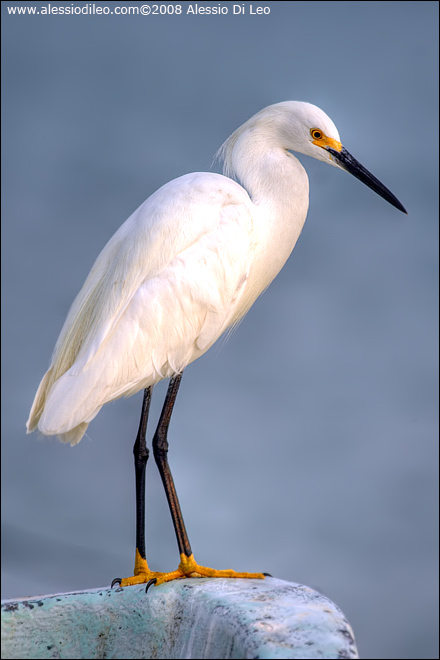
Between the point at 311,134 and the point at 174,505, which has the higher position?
the point at 311,134

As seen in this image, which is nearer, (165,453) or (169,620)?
(169,620)

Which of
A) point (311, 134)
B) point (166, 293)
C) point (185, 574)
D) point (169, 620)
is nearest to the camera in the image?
point (169, 620)

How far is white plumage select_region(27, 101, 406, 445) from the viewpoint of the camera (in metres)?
2.33

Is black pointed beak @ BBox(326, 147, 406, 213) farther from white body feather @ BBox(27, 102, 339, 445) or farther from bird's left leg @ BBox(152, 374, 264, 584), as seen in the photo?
bird's left leg @ BBox(152, 374, 264, 584)

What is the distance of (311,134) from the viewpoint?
2.64 meters

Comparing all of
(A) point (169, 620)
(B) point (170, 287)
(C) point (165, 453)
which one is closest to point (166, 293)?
(B) point (170, 287)

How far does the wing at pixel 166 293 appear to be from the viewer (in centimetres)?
234

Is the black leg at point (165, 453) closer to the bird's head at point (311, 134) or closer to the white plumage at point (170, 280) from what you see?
the white plumage at point (170, 280)

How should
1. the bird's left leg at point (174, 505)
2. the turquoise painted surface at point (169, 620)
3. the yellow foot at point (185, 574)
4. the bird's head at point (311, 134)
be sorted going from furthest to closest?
the bird's head at point (311, 134), the bird's left leg at point (174, 505), the yellow foot at point (185, 574), the turquoise painted surface at point (169, 620)

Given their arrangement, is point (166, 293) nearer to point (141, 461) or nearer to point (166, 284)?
point (166, 284)

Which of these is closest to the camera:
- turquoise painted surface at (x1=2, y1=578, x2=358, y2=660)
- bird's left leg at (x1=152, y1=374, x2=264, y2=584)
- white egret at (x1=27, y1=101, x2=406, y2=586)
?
turquoise painted surface at (x1=2, y1=578, x2=358, y2=660)

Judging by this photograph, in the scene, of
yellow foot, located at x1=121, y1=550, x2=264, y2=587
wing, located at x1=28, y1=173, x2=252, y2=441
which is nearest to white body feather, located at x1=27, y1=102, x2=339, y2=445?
wing, located at x1=28, y1=173, x2=252, y2=441

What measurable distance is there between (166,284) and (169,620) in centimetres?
97

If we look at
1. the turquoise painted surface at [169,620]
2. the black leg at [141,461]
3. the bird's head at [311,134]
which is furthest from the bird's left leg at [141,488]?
the bird's head at [311,134]
